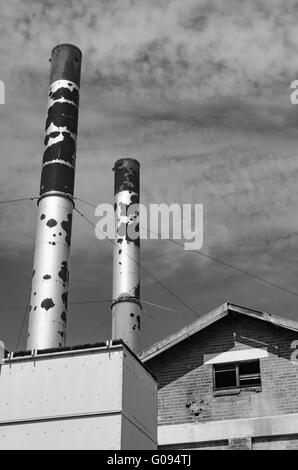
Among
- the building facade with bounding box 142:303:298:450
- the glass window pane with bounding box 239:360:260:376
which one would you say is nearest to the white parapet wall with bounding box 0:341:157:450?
the building facade with bounding box 142:303:298:450

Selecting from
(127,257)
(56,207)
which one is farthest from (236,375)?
(127,257)

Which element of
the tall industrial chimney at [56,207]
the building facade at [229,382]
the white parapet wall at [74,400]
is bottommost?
the white parapet wall at [74,400]

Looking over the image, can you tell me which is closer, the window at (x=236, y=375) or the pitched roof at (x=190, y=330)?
the window at (x=236, y=375)

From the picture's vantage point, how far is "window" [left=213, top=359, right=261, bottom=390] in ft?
57.9

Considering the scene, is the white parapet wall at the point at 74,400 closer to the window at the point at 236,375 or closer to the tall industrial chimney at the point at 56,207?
the tall industrial chimney at the point at 56,207

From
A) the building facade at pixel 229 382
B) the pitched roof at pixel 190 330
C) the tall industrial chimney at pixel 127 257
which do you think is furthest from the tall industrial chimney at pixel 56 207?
the tall industrial chimney at pixel 127 257

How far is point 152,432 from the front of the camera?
11523mm

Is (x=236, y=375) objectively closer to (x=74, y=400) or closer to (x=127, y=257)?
(x=127, y=257)

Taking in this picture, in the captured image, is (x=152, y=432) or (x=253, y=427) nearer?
(x=152, y=432)

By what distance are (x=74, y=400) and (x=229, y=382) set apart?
8236mm

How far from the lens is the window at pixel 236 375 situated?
57.9 ft
